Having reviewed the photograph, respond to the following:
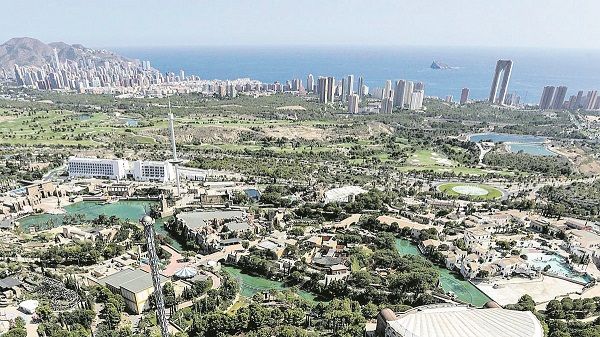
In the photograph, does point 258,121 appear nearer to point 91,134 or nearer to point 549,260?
point 91,134

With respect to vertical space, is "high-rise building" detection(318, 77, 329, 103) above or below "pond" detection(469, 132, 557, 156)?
above

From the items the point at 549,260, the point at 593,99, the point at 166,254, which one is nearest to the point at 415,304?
the point at 549,260

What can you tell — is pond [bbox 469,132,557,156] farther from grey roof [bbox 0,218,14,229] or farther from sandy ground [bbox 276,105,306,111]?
Result: grey roof [bbox 0,218,14,229]

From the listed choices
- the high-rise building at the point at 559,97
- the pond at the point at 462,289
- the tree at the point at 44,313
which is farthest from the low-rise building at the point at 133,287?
the high-rise building at the point at 559,97

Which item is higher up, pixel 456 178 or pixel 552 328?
pixel 552 328

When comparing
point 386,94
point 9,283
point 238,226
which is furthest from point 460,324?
point 386,94

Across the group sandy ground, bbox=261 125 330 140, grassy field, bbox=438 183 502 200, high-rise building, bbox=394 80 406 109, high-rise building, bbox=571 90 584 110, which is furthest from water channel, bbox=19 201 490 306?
high-rise building, bbox=571 90 584 110
